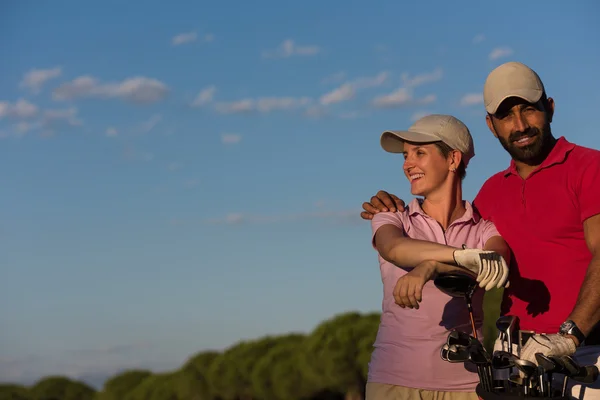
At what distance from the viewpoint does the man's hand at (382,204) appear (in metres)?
5.80

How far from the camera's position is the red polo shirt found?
17.4ft

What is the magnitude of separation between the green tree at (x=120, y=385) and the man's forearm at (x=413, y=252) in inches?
1525

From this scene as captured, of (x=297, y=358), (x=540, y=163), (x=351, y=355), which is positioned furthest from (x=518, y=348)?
(x=297, y=358)

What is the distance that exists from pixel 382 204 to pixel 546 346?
5.75 ft

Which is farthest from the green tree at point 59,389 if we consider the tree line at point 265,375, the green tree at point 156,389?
the green tree at point 156,389

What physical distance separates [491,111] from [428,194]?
2.00ft

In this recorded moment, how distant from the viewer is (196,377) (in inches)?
1500

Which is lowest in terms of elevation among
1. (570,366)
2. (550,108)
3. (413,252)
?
(570,366)

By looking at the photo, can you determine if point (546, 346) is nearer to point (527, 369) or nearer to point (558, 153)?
point (527, 369)

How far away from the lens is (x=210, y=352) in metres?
38.2

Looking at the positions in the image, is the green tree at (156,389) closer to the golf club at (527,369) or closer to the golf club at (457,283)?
the golf club at (457,283)

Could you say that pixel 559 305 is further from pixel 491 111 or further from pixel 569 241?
pixel 491 111

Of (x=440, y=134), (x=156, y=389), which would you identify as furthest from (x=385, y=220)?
(x=156, y=389)

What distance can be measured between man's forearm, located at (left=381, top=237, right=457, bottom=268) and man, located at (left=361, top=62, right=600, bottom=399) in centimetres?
75
